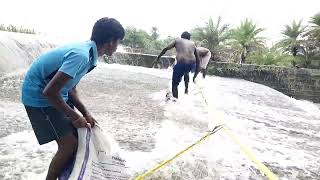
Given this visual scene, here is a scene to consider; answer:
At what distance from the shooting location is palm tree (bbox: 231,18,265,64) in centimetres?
2195

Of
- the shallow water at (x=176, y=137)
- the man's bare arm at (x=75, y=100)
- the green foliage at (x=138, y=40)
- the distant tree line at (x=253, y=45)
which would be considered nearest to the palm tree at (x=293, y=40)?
the distant tree line at (x=253, y=45)

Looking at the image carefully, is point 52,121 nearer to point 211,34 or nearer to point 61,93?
point 61,93

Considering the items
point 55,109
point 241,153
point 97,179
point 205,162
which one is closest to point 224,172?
point 205,162

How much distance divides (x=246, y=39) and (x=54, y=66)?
20905mm

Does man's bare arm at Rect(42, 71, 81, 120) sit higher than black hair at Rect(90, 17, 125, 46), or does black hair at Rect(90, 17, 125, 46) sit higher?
black hair at Rect(90, 17, 125, 46)

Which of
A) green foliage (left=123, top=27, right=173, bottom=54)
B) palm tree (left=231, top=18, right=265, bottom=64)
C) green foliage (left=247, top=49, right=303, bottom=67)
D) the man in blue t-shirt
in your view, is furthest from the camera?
green foliage (left=123, top=27, right=173, bottom=54)

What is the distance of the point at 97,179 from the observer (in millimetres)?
2250

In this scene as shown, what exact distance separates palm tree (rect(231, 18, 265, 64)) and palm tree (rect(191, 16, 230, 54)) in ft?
1.96

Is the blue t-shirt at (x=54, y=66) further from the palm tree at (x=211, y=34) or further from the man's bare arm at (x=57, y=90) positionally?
the palm tree at (x=211, y=34)

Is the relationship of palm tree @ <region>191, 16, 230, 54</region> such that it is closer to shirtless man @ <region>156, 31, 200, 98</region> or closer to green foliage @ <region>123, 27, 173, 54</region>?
green foliage @ <region>123, 27, 173, 54</region>

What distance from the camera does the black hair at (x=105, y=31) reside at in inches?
89.3

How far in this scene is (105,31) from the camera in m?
2.27

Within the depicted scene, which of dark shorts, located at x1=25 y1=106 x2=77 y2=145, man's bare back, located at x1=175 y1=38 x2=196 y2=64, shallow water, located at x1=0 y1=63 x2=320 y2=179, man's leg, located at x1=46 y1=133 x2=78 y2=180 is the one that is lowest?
shallow water, located at x1=0 y1=63 x2=320 y2=179

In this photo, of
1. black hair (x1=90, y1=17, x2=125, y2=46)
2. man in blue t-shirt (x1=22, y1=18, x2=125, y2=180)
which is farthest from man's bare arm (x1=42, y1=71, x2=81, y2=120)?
black hair (x1=90, y1=17, x2=125, y2=46)
